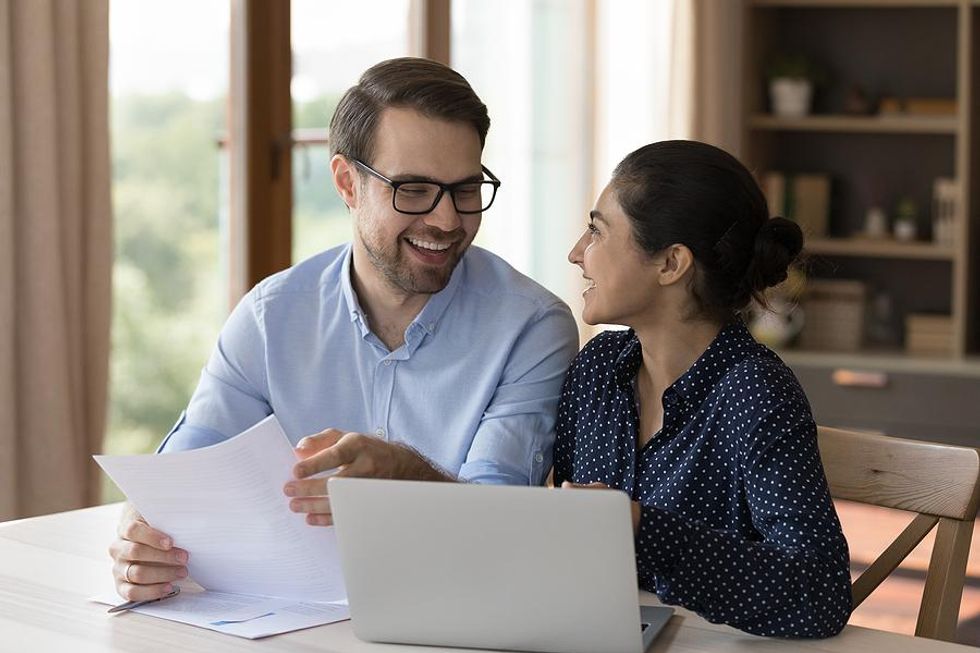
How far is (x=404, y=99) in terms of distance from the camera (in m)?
1.73

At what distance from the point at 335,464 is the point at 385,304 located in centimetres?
54

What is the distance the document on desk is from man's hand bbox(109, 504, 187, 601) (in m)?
0.01

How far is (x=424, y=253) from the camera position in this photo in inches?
68.5

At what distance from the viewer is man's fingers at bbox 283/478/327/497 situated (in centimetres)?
129

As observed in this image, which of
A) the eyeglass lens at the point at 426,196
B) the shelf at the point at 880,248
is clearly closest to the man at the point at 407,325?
the eyeglass lens at the point at 426,196

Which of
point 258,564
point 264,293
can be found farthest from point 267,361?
point 258,564

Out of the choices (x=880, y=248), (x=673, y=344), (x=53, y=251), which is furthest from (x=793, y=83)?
(x=673, y=344)

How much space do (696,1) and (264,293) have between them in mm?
2818

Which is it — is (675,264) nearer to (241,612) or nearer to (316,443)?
(316,443)

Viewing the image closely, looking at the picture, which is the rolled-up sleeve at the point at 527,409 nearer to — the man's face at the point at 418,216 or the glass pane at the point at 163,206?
the man's face at the point at 418,216

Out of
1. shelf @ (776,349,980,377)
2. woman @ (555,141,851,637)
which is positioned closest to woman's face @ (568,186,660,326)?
woman @ (555,141,851,637)

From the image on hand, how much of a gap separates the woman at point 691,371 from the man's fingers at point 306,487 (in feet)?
1.15

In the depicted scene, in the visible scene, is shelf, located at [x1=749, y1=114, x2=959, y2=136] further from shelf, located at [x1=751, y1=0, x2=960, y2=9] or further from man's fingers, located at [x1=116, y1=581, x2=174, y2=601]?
man's fingers, located at [x1=116, y1=581, x2=174, y2=601]

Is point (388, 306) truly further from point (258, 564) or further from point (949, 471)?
point (949, 471)
